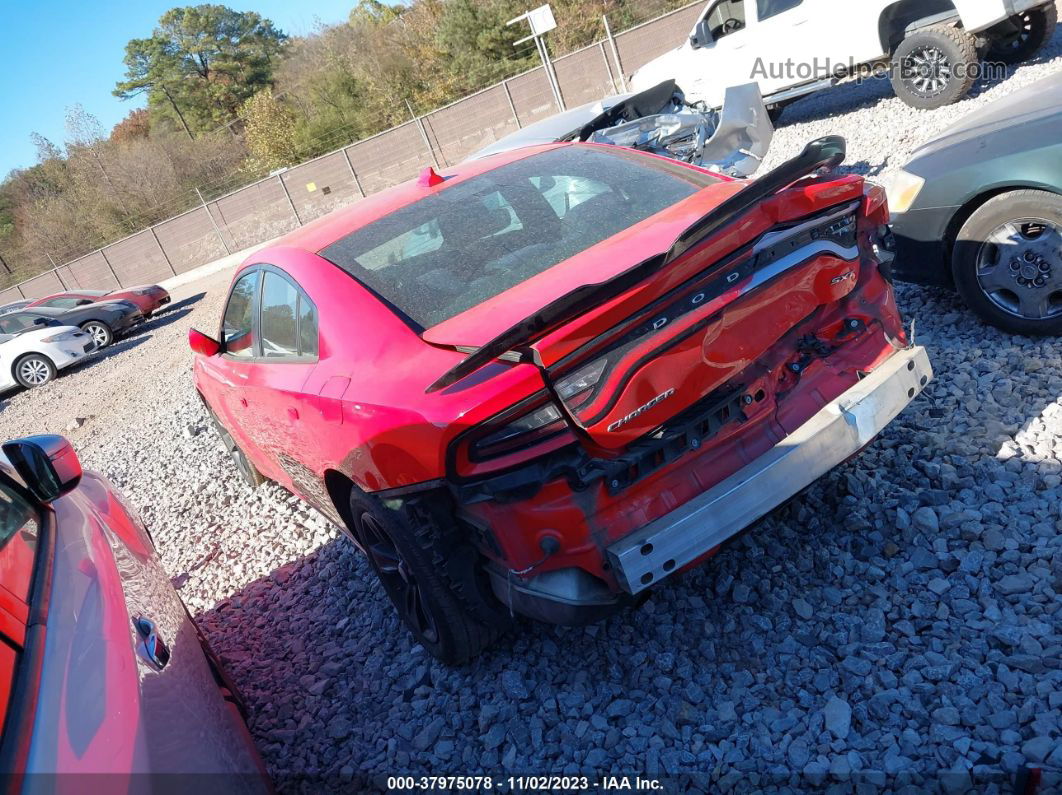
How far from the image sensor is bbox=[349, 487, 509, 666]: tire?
99.0 inches

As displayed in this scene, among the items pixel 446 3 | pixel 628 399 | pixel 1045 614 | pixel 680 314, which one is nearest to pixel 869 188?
pixel 680 314

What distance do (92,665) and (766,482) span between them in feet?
6.01

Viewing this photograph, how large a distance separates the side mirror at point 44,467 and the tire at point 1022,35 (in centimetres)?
944

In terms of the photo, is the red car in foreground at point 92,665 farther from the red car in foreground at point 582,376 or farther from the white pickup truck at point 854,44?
the white pickup truck at point 854,44

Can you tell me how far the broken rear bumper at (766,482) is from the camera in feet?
7.25

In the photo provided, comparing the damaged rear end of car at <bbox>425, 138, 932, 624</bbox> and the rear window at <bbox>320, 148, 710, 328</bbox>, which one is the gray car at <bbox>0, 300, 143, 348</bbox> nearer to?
the rear window at <bbox>320, 148, 710, 328</bbox>

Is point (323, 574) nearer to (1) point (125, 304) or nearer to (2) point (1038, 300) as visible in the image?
(2) point (1038, 300)

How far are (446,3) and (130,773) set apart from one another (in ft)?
123

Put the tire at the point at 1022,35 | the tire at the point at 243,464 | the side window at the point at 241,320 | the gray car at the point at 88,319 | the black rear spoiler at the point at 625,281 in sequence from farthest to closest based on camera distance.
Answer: the gray car at the point at 88,319 → the tire at the point at 1022,35 → the tire at the point at 243,464 → the side window at the point at 241,320 → the black rear spoiler at the point at 625,281

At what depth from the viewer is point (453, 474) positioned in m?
2.21

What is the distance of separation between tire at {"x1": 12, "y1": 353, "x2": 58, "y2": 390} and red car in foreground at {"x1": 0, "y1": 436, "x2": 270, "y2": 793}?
44.8 feet

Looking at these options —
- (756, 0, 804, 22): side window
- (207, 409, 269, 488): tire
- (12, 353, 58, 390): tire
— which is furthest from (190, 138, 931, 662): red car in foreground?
(12, 353, 58, 390): tire

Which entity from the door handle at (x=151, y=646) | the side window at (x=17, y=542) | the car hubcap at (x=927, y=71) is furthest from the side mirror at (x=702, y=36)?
the door handle at (x=151, y=646)

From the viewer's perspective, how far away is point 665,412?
2.24m
